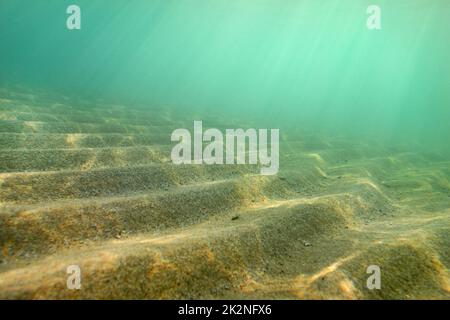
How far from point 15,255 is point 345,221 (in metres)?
5.59

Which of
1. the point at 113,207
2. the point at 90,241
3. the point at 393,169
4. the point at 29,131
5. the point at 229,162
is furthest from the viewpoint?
the point at 393,169

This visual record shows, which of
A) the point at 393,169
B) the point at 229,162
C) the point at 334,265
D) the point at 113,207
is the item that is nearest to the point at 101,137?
the point at 229,162

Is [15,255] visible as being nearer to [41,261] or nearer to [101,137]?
[41,261]

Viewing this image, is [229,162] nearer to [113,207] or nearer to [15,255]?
[113,207]

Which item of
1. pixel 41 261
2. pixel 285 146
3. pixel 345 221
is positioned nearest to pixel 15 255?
pixel 41 261

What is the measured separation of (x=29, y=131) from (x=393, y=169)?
13.6 m

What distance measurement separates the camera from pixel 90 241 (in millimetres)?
4785

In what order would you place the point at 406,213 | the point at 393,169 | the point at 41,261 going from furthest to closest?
1. the point at 393,169
2. the point at 406,213
3. the point at 41,261

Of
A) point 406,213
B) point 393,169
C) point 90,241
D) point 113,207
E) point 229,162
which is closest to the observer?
point 90,241

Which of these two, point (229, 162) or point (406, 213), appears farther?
point (229, 162)

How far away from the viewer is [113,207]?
18.3 feet

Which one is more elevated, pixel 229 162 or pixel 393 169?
pixel 229 162

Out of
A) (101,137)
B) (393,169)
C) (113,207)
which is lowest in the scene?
(393,169)
